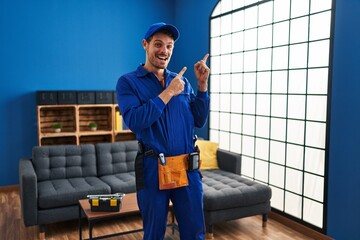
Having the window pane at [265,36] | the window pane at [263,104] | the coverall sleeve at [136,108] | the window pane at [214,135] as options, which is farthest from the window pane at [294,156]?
the coverall sleeve at [136,108]

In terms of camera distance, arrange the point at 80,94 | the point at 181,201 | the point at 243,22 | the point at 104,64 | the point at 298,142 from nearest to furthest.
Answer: the point at 181,201, the point at 298,142, the point at 243,22, the point at 80,94, the point at 104,64

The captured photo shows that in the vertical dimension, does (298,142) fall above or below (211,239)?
above

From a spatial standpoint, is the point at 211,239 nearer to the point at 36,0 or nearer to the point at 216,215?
the point at 216,215

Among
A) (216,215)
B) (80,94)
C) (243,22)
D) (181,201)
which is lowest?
(216,215)

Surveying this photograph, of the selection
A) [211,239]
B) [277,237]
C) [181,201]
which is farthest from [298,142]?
→ [181,201]

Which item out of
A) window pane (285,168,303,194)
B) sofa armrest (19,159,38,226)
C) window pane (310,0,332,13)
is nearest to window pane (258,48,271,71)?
window pane (310,0,332,13)

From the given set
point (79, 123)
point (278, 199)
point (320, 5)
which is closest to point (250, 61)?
point (320, 5)

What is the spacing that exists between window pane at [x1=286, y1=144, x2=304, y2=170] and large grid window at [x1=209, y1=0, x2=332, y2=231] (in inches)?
0.4

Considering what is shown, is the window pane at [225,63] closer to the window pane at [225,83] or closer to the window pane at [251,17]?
the window pane at [225,83]

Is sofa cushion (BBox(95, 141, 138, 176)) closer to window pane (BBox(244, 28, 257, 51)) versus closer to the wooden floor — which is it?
the wooden floor

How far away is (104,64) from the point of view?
519 centimetres

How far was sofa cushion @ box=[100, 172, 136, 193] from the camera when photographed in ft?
11.3

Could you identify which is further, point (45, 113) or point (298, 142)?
point (45, 113)

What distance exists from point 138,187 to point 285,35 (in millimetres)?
2617
